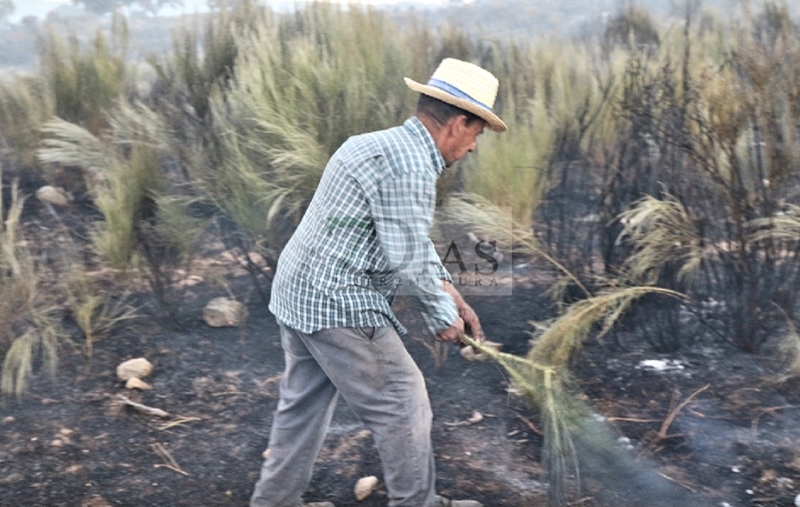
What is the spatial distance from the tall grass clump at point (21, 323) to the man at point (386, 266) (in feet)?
5.81

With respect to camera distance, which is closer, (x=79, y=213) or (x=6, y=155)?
(x=79, y=213)

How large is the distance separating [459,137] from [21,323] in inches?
108

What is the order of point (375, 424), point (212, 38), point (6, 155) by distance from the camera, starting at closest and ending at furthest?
point (375, 424) < point (212, 38) < point (6, 155)

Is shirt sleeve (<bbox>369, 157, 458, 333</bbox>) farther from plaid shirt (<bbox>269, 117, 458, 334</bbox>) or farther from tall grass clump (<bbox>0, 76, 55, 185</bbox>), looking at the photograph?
tall grass clump (<bbox>0, 76, 55, 185</bbox>)

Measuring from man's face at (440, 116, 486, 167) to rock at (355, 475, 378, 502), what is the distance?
4.19 feet

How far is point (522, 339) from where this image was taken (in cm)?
428

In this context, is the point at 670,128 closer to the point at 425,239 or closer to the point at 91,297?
the point at 425,239

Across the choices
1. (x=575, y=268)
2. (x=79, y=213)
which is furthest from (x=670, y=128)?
(x=79, y=213)

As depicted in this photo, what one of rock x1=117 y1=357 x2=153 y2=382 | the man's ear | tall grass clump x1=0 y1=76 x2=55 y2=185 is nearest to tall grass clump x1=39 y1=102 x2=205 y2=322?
rock x1=117 y1=357 x2=153 y2=382

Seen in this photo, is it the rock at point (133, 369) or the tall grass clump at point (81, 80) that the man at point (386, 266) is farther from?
the tall grass clump at point (81, 80)

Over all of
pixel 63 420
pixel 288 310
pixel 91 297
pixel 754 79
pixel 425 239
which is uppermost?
pixel 754 79

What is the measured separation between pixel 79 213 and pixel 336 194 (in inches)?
149

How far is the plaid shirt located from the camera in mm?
2434

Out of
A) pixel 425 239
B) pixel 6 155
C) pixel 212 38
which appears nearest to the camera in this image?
pixel 425 239
